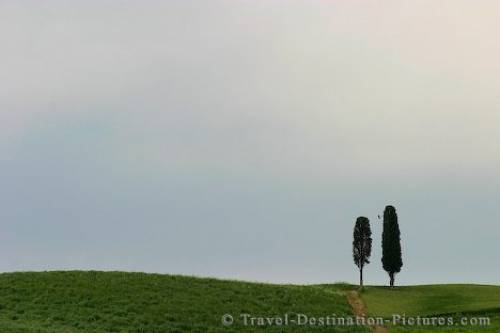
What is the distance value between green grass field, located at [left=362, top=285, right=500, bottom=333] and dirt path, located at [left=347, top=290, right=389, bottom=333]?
43 centimetres

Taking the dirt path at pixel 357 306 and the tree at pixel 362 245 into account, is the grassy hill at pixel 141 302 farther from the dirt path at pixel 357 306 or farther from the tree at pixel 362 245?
the tree at pixel 362 245

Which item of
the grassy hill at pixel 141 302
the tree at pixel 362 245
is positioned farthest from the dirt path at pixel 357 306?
the tree at pixel 362 245

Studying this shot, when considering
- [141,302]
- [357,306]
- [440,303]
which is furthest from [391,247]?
[141,302]

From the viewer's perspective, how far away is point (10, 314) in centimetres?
3491

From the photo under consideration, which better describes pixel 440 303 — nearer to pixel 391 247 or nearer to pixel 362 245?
pixel 391 247

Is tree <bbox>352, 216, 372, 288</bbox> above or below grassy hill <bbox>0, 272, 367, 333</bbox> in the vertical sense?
above

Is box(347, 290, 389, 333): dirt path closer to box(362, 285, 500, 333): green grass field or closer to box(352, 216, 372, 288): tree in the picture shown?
box(362, 285, 500, 333): green grass field

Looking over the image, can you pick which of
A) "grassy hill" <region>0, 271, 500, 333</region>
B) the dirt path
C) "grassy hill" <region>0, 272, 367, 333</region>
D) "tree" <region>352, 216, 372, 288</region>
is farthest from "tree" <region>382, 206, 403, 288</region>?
"grassy hill" <region>0, 272, 367, 333</region>

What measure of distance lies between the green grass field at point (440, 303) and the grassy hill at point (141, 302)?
2.78 metres

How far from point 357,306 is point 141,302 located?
13.4 metres

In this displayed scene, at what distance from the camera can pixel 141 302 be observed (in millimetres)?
37438

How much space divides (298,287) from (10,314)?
18.6m

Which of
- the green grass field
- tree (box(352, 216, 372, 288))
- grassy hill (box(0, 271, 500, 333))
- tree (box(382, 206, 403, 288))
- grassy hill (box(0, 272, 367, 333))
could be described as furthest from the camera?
tree (box(352, 216, 372, 288))

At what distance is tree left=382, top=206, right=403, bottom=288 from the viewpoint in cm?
5256
